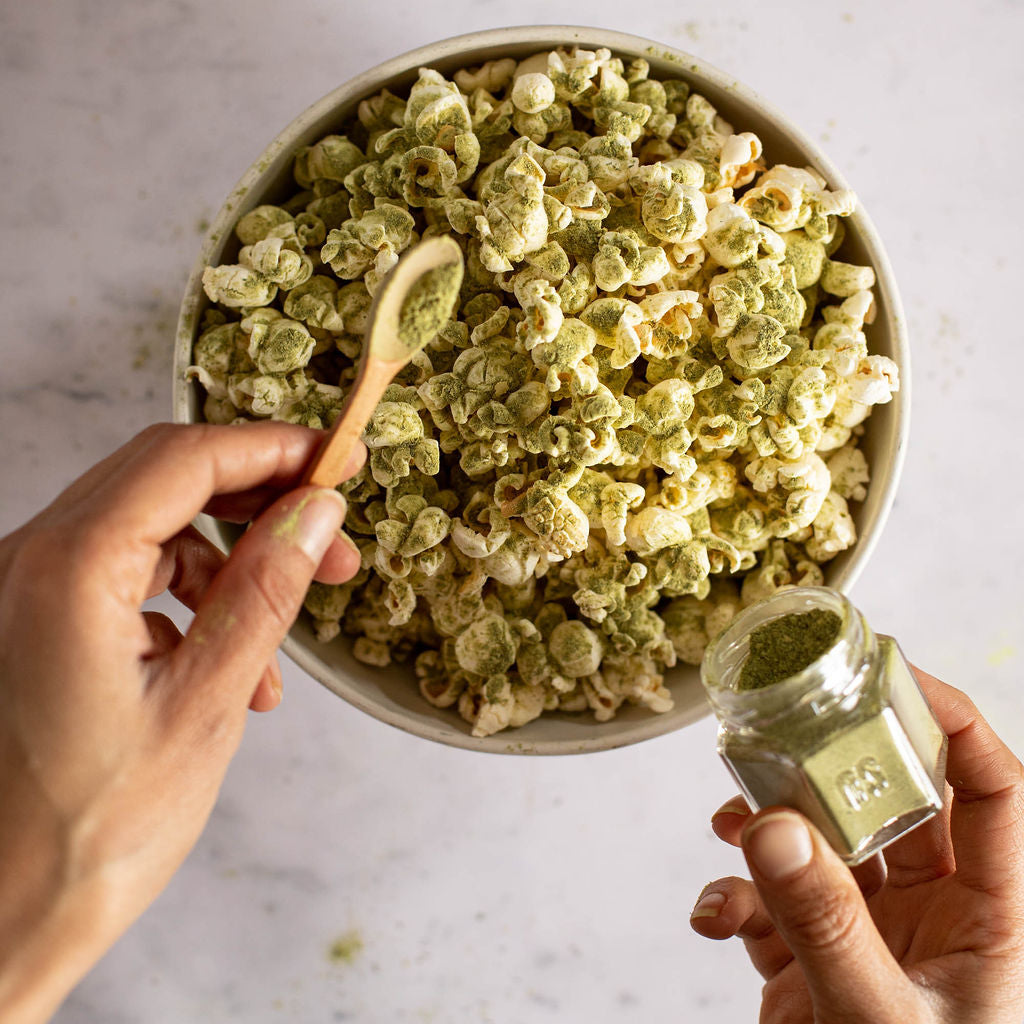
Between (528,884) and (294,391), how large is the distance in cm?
69

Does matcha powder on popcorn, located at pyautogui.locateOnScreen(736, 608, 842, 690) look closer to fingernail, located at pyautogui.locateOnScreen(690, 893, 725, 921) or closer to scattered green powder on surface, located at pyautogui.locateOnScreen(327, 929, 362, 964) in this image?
fingernail, located at pyautogui.locateOnScreen(690, 893, 725, 921)

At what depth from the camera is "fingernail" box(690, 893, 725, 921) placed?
36.9 inches

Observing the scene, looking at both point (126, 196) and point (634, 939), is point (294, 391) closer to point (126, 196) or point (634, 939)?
point (126, 196)

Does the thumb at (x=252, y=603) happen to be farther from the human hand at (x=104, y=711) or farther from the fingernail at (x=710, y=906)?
the fingernail at (x=710, y=906)

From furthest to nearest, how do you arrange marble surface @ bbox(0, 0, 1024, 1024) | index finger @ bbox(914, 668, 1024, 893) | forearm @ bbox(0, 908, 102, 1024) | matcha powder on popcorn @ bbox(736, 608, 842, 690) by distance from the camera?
marble surface @ bbox(0, 0, 1024, 1024) → index finger @ bbox(914, 668, 1024, 893) → matcha powder on popcorn @ bbox(736, 608, 842, 690) → forearm @ bbox(0, 908, 102, 1024)

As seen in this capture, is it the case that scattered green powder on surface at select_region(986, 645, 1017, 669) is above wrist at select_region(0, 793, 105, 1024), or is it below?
below

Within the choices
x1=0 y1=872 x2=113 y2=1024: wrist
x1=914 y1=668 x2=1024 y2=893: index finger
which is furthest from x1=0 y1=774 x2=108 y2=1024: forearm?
x1=914 y1=668 x2=1024 y2=893: index finger

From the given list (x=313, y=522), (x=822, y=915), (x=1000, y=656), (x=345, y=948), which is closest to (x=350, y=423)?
(x=313, y=522)

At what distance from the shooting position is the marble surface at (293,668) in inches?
43.8

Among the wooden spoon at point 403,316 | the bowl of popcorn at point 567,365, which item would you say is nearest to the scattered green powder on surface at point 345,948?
the bowl of popcorn at point 567,365

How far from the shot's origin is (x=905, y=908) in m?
0.89

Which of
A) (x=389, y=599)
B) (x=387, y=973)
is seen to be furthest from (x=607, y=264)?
(x=387, y=973)

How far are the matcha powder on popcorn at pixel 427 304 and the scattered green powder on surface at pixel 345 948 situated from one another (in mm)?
820

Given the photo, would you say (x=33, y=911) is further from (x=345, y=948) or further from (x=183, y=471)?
(x=345, y=948)
